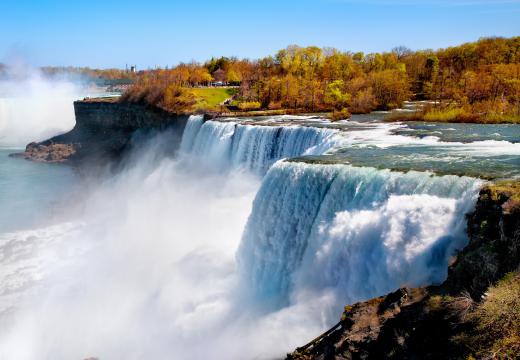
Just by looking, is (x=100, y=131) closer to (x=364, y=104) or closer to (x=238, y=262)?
(x=364, y=104)

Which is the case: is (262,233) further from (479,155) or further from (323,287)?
(479,155)

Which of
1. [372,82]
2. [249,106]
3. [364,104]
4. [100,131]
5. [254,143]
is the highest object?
[372,82]

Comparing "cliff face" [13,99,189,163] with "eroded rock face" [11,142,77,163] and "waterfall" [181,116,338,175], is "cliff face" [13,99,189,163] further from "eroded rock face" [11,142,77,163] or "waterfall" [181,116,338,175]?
"waterfall" [181,116,338,175]

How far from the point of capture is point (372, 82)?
3872cm

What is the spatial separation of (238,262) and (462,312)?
353 inches

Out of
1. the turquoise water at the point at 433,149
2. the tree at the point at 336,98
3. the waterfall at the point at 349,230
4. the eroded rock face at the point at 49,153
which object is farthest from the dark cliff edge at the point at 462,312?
the eroded rock face at the point at 49,153

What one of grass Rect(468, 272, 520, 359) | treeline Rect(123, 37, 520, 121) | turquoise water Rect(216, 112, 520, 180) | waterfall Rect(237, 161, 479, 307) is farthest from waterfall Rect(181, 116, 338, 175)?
grass Rect(468, 272, 520, 359)

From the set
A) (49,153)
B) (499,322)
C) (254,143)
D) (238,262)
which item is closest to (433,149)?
(238,262)

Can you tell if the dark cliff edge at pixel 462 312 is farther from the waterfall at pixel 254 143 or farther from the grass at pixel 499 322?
the waterfall at pixel 254 143

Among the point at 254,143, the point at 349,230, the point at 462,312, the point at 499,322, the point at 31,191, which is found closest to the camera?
the point at 499,322

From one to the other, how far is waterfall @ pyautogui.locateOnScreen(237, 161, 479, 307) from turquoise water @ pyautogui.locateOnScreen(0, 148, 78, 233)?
14.5 metres

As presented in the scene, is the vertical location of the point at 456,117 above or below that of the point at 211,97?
below

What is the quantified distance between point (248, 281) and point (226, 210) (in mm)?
7350

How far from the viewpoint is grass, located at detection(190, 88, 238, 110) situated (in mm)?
39284
